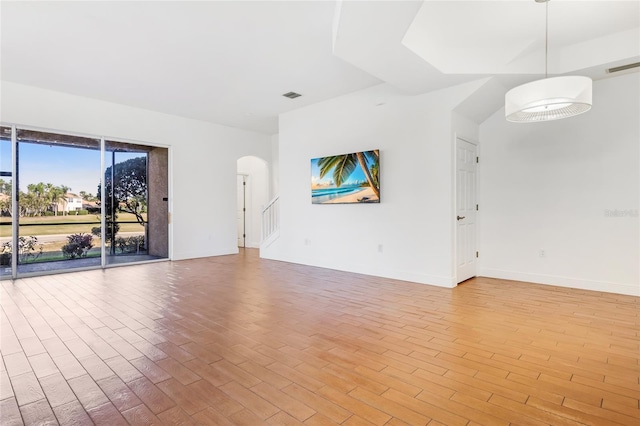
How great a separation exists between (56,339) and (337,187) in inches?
171

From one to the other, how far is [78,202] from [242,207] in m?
4.30

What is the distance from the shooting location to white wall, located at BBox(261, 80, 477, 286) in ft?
15.7

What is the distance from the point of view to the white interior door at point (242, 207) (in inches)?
390

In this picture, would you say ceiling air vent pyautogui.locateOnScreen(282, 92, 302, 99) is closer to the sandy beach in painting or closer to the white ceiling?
the white ceiling

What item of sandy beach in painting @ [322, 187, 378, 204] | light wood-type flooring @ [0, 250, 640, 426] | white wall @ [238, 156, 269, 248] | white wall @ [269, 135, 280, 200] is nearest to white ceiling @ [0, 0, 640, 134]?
sandy beach in painting @ [322, 187, 378, 204]

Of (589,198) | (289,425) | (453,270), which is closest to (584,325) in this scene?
(453,270)

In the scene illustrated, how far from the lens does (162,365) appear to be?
2.37 metres

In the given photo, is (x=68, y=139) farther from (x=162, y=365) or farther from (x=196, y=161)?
(x=162, y=365)

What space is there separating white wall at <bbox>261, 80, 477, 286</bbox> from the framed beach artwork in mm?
140

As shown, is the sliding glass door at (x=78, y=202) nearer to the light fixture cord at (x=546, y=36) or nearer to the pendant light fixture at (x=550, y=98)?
the pendant light fixture at (x=550, y=98)

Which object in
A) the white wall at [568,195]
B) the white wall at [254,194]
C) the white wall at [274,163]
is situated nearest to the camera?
the white wall at [568,195]

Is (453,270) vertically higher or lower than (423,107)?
lower

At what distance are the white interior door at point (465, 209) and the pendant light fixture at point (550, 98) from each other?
186cm

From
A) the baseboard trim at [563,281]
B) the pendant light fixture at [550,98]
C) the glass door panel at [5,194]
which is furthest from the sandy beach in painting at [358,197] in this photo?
the glass door panel at [5,194]
